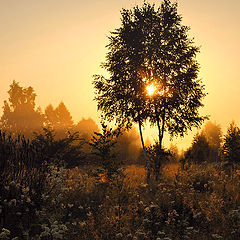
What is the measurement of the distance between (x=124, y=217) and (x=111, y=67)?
10807mm

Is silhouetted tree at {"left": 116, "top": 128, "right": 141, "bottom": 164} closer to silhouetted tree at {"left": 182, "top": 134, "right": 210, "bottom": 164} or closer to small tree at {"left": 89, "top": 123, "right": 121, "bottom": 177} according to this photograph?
silhouetted tree at {"left": 182, "top": 134, "right": 210, "bottom": 164}

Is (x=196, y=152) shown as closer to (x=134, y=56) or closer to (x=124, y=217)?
(x=134, y=56)

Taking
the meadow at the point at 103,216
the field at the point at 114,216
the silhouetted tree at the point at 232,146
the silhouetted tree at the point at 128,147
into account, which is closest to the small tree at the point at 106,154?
the field at the point at 114,216

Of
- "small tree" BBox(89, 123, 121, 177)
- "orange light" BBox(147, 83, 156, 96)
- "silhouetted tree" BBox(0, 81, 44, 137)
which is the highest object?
"silhouetted tree" BBox(0, 81, 44, 137)

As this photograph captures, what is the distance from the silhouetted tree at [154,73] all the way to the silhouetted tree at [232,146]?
2360 millimetres

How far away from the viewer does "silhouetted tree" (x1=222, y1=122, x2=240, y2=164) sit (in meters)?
16.3

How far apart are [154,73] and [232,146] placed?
262 inches

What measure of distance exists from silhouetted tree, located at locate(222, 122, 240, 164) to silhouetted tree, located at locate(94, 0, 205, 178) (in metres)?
2.36

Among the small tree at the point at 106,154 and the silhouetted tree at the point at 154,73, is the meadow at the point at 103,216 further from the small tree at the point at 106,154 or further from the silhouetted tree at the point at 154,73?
the silhouetted tree at the point at 154,73

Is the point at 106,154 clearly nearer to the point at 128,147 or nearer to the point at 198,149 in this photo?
the point at 198,149

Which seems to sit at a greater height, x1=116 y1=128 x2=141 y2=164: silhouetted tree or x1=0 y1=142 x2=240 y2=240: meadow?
x1=116 y1=128 x2=141 y2=164: silhouetted tree

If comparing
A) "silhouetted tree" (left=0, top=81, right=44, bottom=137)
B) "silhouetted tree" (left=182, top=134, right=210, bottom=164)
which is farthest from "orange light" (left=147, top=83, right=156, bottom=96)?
"silhouetted tree" (left=0, top=81, right=44, bottom=137)

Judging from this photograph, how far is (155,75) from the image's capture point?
15.5 meters

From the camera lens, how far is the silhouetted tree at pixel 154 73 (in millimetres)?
15359
